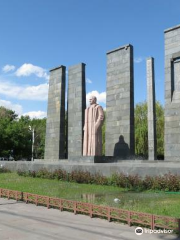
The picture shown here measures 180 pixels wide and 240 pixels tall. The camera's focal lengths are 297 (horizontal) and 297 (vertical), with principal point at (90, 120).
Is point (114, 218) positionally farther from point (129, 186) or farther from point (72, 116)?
point (72, 116)

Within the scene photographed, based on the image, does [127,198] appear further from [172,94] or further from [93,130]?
[172,94]

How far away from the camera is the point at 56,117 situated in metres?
21.3

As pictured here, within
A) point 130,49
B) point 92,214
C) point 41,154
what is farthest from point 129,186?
point 41,154

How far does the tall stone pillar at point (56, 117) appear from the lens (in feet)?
68.3

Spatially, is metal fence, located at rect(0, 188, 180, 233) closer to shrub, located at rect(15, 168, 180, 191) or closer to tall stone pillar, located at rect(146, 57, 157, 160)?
shrub, located at rect(15, 168, 180, 191)

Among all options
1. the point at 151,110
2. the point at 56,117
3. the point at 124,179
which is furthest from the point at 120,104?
the point at 124,179

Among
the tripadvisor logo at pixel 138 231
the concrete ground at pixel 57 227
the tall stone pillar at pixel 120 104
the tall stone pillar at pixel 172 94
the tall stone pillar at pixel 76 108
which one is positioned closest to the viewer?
the concrete ground at pixel 57 227

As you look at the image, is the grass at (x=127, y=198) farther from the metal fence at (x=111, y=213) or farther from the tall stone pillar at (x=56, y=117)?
the tall stone pillar at (x=56, y=117)

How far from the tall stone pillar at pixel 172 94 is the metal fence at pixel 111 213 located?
833 cm

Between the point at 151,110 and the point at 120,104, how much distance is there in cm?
188

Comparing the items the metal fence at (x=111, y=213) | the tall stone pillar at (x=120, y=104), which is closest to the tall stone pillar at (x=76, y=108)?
the tall stone pillar at (x=120, y=104)

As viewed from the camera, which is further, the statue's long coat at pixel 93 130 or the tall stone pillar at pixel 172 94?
the statue's long coat at pixel 93 130

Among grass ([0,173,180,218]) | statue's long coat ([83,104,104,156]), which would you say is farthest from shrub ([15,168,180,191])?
statue's long coat ([83,104,104,156])

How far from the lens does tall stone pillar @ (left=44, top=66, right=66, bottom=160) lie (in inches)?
819
